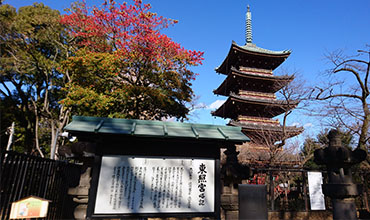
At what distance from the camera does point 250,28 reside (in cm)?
2664

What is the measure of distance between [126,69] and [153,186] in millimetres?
10534

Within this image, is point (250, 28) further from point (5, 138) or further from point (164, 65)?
point (5, 138)

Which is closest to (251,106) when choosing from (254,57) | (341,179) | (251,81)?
(251,81)

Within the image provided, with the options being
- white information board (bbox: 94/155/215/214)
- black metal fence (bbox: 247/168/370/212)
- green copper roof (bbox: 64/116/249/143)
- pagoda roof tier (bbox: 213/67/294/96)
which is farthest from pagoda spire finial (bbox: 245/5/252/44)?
white information board (bbox: 94/155/215/214)

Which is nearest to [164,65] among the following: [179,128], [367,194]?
[179,128]

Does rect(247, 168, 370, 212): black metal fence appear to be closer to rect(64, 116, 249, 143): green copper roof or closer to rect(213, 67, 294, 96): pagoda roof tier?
rect(64, 116, 249, 143): green copper roof

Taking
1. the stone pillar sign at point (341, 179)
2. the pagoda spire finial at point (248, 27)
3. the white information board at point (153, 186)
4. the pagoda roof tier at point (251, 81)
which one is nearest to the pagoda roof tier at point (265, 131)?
the pagoda roof tier at point (251, 81)

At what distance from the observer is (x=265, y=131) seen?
17203 millimetres

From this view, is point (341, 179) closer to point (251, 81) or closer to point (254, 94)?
point (254, 94)

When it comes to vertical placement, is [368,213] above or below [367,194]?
below

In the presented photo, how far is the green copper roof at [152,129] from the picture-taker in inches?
132

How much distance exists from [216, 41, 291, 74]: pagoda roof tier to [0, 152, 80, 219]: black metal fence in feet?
58.9

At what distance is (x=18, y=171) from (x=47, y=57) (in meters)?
15.4

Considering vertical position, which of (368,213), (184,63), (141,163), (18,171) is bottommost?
(368,213)
